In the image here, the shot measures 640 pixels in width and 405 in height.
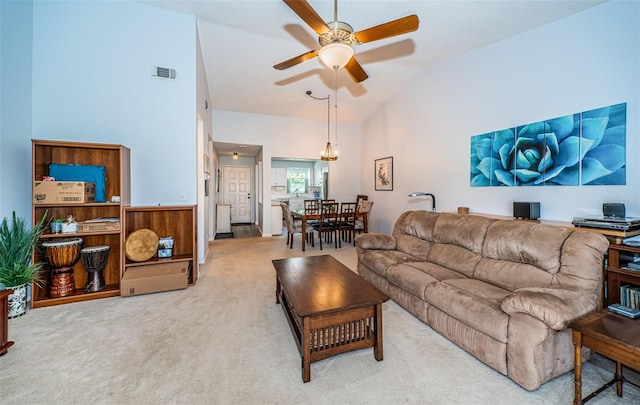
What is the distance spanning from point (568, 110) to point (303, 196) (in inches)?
288

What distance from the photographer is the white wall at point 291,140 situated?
6.14 m

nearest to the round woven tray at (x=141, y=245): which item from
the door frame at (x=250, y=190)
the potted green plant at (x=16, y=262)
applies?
the potted green plant at (x=16, y=262)

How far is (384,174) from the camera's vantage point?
237 inches

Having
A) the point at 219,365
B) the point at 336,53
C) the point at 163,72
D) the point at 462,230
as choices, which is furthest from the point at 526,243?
the point at 163,72

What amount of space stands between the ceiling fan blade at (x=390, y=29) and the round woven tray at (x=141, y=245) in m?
3.12

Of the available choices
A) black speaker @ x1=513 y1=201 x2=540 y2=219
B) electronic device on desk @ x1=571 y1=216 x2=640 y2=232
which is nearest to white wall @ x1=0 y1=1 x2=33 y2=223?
electronic device on desk @ x1=571 y1=216 x2=640 y2=232

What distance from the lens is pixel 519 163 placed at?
3.31 meters

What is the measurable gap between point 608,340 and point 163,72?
4.61 meters

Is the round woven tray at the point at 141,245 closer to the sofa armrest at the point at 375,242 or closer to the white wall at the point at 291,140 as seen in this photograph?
the sofa armrest at the point at 375,242

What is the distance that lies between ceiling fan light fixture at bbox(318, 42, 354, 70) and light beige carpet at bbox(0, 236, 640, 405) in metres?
2.36

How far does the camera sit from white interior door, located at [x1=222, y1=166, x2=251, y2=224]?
9023 mm

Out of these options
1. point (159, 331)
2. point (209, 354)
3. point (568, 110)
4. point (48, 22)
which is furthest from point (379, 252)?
point (48, 22)

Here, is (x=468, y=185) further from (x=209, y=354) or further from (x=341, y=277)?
(x=209, y=354)

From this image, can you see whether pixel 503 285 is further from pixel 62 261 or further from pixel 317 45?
pixel 62 261
